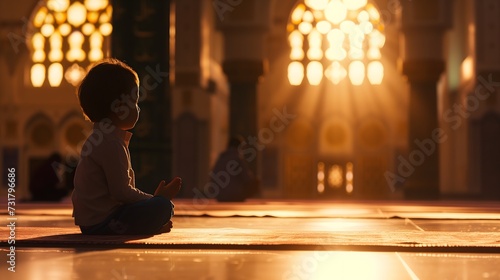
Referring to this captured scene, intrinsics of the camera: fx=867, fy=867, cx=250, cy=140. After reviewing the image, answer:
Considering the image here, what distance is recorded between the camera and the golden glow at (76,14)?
19.5 meters

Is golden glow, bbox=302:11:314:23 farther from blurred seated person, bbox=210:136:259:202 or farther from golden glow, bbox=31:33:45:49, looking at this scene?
blurred seated person, bbox=210:136:259:202

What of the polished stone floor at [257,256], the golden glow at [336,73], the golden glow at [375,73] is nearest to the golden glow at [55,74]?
the golden glow at [336,73]

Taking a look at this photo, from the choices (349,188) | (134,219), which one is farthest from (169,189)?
(349,188)

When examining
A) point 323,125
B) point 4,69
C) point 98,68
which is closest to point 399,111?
point 323,125

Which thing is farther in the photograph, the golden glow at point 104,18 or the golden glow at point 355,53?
the golden glow at point 355,53

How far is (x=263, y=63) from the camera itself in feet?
45.9

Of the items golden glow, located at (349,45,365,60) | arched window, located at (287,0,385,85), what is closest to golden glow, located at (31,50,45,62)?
arched window, located at (287,0,385,85)

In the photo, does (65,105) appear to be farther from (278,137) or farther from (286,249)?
(286,249)

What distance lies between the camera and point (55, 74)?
19.3 meters

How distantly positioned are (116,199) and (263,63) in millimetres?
10124

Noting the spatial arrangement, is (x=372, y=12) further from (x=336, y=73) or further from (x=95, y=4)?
(x=95, y=4)

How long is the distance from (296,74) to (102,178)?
16298 millimetres

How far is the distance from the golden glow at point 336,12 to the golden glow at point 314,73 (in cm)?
106

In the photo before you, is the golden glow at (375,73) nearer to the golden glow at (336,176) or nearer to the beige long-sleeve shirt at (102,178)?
the golden glow at (336,176)
